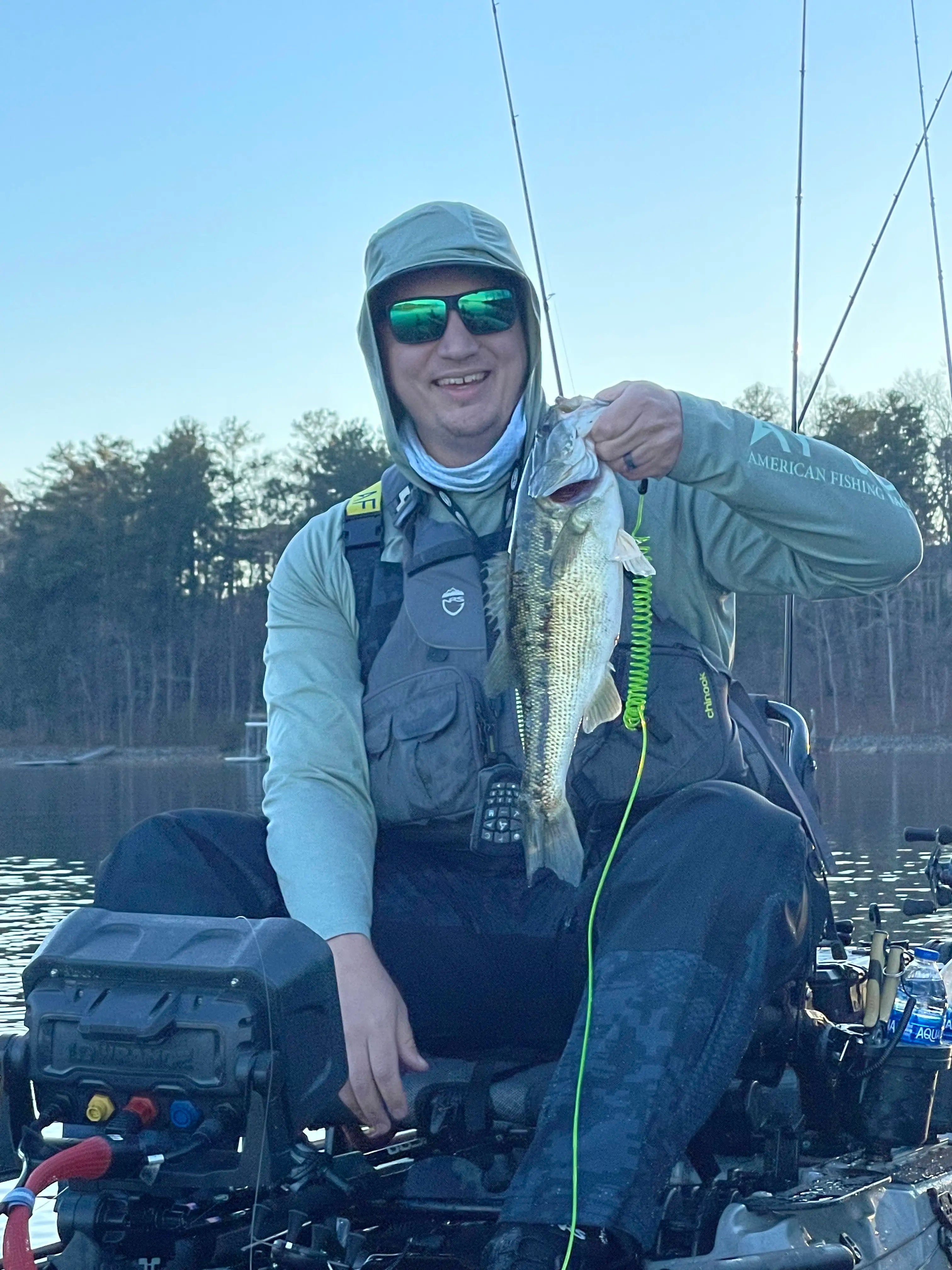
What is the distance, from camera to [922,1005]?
341cm

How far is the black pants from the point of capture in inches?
96.5

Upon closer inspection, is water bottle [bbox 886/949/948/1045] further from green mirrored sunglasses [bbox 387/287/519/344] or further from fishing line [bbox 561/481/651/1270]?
green mirrored sunglasses [bbox 387/287/519/344]

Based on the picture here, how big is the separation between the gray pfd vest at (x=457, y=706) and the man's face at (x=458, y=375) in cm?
18

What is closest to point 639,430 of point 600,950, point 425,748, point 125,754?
point 425,748

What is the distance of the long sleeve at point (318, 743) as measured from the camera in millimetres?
3016

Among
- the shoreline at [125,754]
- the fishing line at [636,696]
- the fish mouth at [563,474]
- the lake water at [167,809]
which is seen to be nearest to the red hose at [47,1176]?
the fishing line at [636,696]

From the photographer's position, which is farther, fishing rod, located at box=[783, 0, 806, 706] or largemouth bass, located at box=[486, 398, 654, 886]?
fishing rod, located at box=[783, 0, 806, 706]

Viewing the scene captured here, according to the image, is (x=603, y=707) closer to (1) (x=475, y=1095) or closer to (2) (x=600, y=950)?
(2) (x=600, y=950)

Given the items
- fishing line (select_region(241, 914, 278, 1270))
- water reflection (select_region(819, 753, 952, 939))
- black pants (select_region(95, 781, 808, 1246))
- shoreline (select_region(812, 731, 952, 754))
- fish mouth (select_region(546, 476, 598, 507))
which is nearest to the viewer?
fishing line (select_region(241, 914, 278, 1270))

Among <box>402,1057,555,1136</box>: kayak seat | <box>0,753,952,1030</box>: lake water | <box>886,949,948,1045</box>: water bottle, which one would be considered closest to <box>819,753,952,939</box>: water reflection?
<box>0,753,952,1030</box>: lake water

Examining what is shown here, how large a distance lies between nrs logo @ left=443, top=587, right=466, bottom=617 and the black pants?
0.51 m

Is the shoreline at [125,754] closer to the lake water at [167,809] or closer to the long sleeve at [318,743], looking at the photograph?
the lake water at [167,809]

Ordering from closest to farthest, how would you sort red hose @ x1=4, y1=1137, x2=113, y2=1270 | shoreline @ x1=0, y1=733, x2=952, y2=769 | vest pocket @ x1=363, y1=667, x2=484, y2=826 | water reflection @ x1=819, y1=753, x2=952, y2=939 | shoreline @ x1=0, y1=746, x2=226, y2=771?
red hose @ x1=4, y1=1137, x2=113, y2=1270 → vest pocket @ x1=363, y1=667, x2=484, y2=826 → water reflection @ x1=819, y1=753, x2=952, y2=939 → shoreline @ x1=0, y1=733, x2=952, y2=769 → shoreline @ x1=0, y1=746, x2=226, y2=771

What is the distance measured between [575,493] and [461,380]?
2.60ft
